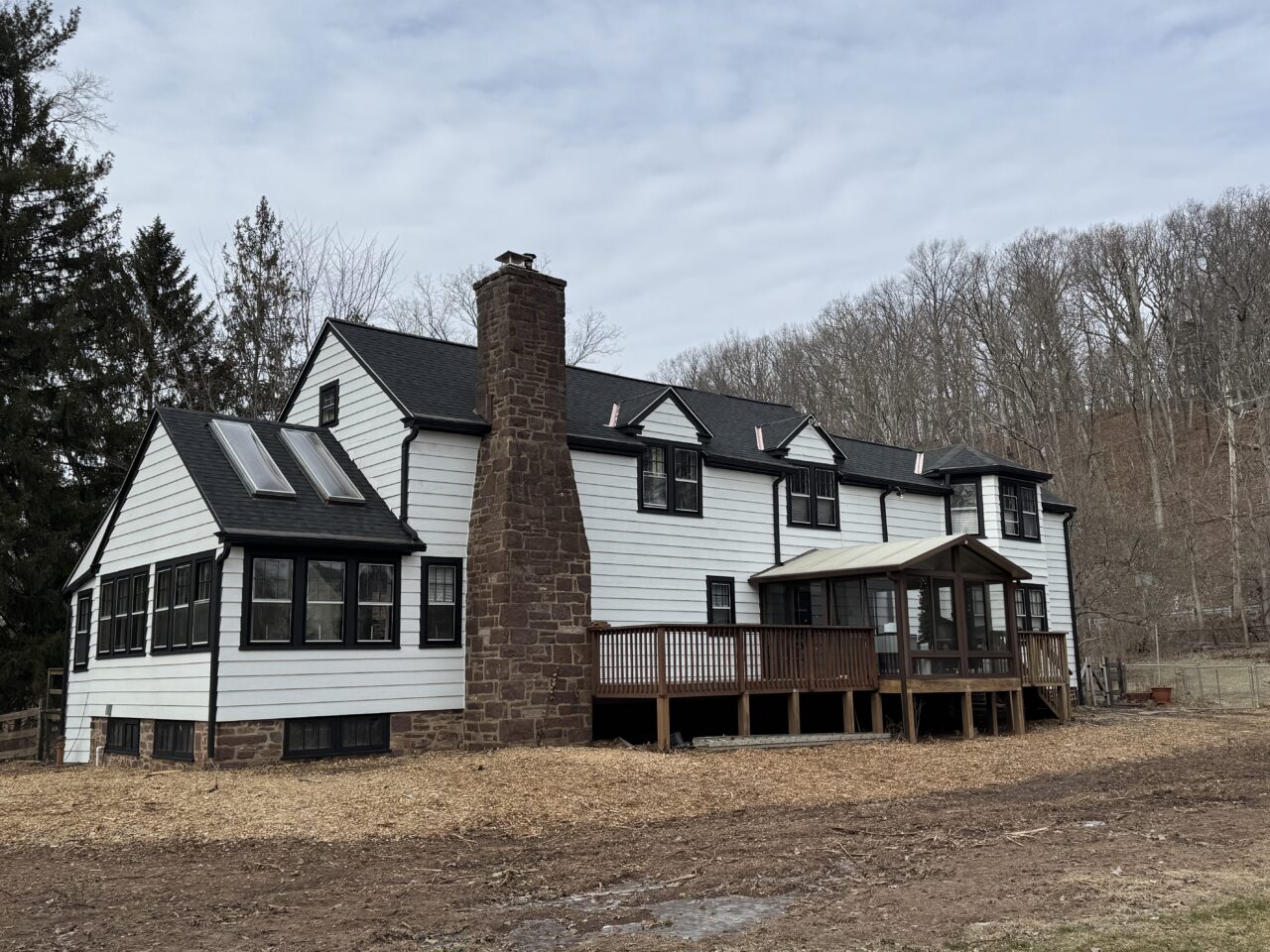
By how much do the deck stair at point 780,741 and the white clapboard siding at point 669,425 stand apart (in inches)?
231

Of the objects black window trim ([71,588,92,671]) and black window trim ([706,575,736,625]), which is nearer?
black window trim ([71,588,92,671])

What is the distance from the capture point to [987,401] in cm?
4709

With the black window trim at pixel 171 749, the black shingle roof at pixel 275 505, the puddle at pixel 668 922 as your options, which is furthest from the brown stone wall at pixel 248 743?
the puddle at pixel 668 922

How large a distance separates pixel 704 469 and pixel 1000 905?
1417 cm

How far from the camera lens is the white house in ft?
52.2

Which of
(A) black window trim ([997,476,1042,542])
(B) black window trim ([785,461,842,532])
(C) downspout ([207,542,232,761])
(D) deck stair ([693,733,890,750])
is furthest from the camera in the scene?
(A) black window trim ([997,476,1042,542])

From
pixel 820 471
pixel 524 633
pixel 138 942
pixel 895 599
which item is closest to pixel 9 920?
pixel 138 942

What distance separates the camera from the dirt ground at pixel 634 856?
273 inches

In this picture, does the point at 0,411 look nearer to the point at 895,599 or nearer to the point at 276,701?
the point at 276,701

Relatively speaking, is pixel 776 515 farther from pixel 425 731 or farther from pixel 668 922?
pixel 668 922

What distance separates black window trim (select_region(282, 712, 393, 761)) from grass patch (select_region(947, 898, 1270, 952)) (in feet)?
38.0

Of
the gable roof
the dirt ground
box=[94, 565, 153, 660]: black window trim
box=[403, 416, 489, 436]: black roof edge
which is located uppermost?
box=[403, 416, 489, 436]: black roof edge

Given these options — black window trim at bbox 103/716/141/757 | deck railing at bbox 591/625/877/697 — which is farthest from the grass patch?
black window trim at bbox 103/716/141/757

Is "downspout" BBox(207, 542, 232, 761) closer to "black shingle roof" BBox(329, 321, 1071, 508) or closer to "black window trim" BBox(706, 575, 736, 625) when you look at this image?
"black shingle roof" BBox(329, 321, 1071, 508)
